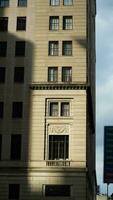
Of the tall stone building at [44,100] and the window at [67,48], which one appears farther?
the window at [67,48]

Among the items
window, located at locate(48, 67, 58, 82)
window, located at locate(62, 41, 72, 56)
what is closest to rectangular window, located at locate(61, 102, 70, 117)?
window, located at locate(48, 67, 58, 82)

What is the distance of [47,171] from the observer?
77.1m

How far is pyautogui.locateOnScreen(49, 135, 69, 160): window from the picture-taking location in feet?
257

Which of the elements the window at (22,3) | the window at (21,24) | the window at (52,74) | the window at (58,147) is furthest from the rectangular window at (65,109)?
the window at (22,3)

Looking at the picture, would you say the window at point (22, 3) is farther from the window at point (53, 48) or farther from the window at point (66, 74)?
the window at point (66, 74)

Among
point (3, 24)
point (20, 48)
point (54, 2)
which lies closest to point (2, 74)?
point (20, 48)

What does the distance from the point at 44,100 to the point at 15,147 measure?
7.10m

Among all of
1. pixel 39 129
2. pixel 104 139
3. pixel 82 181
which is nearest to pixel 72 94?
pixel 39 129

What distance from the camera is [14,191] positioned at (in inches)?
3031

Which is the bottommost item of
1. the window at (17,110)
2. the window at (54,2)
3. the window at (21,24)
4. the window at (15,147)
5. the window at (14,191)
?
the window at (14,191)

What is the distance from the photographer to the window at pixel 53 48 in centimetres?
8188

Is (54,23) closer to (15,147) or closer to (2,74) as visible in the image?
(2,74)

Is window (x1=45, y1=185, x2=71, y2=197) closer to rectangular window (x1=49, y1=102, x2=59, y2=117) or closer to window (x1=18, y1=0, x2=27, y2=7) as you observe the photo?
rectangular window (x1=49, y1=102, x2=59, y2=117)

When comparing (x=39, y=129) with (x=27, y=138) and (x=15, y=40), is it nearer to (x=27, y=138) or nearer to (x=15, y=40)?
(x=27, y=138)
